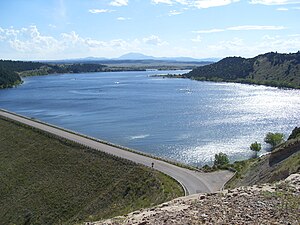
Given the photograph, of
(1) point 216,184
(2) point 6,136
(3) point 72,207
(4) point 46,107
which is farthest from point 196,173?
(4) point 46,107

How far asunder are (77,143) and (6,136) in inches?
739

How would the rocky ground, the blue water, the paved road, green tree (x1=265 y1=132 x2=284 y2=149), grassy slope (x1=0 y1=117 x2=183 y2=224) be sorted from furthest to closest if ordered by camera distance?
the blue water
green tree (x1=265 y1=132 x2=284 y2=149)
grassy slope (x1=0 y1=117 x2=183 y2=224)
the paved road
the rocky ground

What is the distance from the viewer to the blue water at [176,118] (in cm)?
6388

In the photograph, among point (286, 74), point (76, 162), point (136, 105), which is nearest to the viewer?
point (76, 162)

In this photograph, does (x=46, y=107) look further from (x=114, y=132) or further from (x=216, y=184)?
(x=216, y=184)

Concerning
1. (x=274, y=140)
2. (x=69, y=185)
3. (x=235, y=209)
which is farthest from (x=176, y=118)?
(x=235, y=209)

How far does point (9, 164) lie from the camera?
54.8m

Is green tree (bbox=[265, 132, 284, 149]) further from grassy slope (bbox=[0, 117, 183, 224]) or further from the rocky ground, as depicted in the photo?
the rocky ground

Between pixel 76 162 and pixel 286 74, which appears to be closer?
pixel 76 162

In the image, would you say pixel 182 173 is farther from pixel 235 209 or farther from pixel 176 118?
pixel 176 118

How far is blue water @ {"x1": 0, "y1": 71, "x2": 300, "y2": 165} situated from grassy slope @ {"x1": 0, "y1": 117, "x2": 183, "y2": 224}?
12.6m

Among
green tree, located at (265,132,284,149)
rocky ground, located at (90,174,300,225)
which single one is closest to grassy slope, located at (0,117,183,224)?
rocky ground, located at (90,174,300,225)

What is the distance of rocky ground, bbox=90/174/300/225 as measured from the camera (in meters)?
12.8

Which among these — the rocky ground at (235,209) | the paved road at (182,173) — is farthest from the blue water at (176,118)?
the rocky ground at (235,209)
